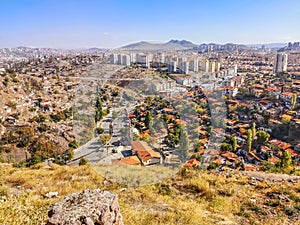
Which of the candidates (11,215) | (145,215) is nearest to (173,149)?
(145,215)

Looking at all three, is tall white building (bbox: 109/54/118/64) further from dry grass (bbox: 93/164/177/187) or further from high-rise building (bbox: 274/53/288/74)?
high-rise building (bbox: 274/53/288/74)

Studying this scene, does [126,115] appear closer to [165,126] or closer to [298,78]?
[165,126]

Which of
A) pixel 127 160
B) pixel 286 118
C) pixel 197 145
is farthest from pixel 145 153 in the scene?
pixel 286 118

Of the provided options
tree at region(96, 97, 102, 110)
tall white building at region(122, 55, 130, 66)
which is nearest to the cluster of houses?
tree at region(96, 97, 102, 110)

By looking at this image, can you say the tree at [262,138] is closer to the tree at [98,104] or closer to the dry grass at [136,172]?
the dry grass at [136,172]

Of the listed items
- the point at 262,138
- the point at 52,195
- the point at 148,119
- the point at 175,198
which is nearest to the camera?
the point at 148,119

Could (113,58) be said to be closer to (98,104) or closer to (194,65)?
(98,104)
